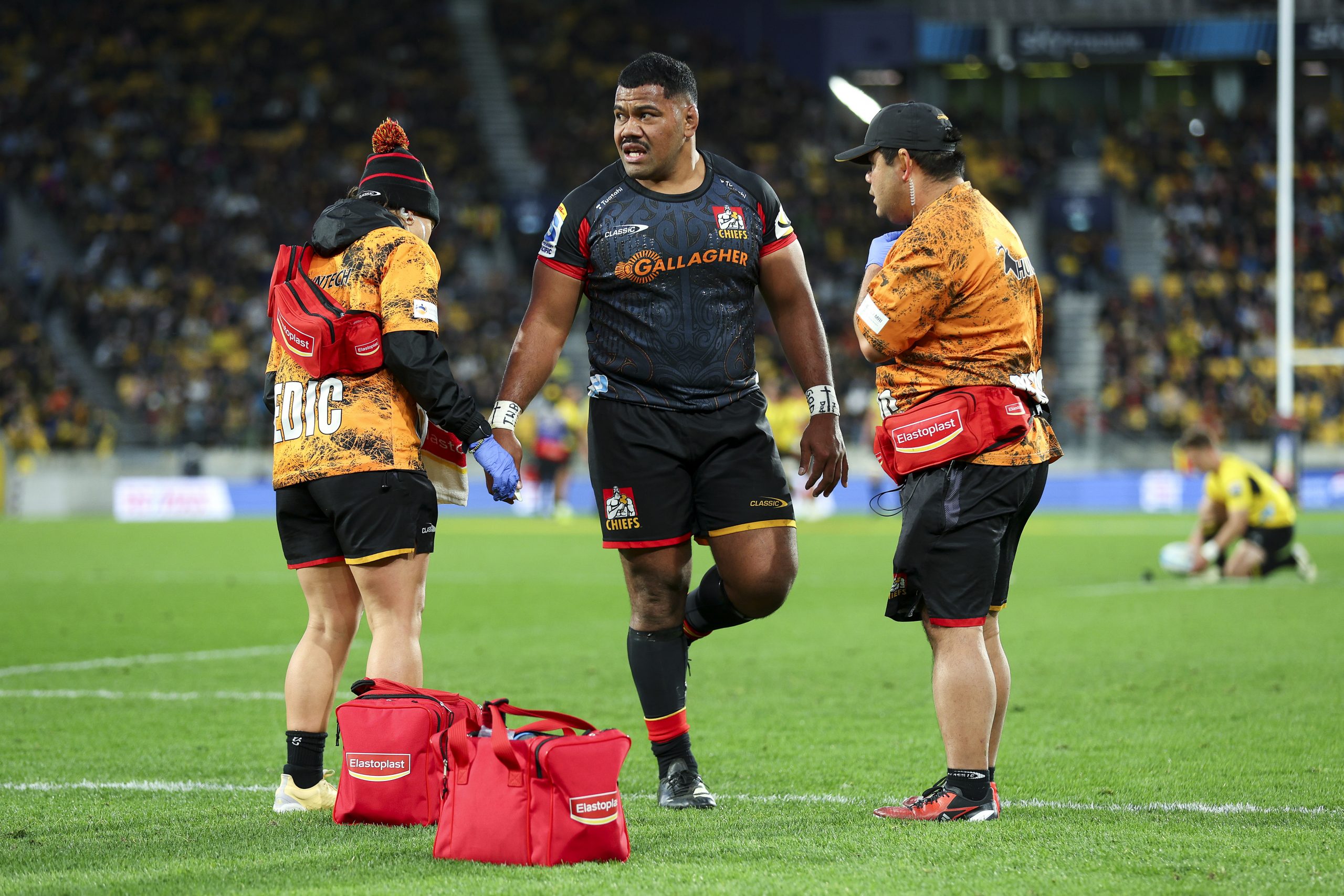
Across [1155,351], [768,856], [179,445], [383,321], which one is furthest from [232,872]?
[1155,351]

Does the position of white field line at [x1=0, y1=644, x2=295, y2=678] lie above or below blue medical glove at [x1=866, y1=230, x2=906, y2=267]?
below

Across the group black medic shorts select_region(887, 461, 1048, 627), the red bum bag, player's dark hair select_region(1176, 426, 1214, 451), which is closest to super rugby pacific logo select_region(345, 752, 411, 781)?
black medic shorts select_region(887, 461, 1048, 627)

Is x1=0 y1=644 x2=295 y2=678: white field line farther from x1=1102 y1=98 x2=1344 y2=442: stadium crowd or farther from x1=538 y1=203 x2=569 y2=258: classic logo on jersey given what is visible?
x1=1102 y1=98 x2=1344 y2=442: stadium crowd

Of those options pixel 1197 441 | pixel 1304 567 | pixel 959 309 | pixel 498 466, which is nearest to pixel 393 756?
pixel 498 466

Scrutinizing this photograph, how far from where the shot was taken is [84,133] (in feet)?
113

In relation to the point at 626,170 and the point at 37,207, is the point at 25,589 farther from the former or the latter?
the point at 37,207

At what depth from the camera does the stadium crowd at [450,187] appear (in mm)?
29859

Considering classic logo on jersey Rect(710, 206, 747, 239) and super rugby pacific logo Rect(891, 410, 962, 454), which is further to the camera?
classic logo on jersey Rect(710, 206, 747, 239)

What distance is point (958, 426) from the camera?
4324 millimetres

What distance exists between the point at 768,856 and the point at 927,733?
2433 mm

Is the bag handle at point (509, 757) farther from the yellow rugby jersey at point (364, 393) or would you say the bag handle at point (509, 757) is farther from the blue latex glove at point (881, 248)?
the blue latex glove at point (881, 248)

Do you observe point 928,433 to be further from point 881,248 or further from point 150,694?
point 150,694

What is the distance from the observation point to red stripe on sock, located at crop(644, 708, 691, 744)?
4.82 meters

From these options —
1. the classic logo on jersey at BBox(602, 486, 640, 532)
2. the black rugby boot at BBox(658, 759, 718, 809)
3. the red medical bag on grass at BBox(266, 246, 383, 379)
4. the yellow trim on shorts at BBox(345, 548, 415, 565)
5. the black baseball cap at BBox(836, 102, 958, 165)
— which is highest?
the black baseball cap at BBox(836, 102, 958, 165)
